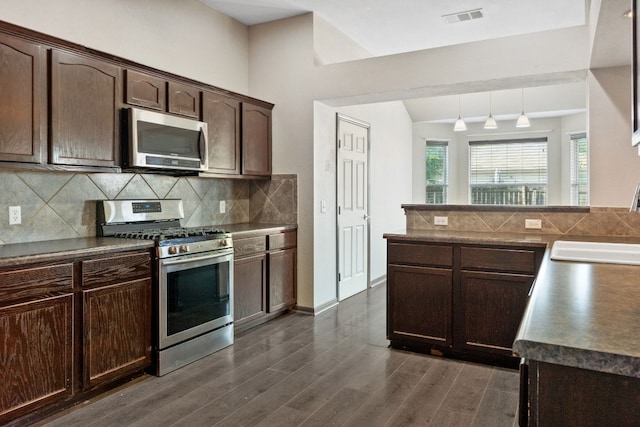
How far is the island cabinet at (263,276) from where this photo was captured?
151 inches

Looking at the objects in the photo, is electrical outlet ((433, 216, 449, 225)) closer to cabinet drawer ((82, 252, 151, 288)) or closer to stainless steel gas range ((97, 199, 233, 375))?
stainless steel gas range ((97, 199, 233, 375))

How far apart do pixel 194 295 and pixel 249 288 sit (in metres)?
0.74

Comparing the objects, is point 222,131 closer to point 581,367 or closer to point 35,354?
point 35,354

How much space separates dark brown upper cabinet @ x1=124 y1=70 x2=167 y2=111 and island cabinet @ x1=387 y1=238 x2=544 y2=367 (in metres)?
2.09

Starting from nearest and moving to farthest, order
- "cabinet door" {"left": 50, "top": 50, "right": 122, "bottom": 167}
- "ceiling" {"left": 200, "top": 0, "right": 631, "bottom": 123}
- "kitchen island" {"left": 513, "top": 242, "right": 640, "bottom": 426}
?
"kitchen island" {"left": 513, "top": 242, "right": 640, "bottom": 426}
"cabinet door" {"left": 50, "top": 50, "right": 122, "bottom": 167}
"ceiling" {"left": 200, "top": 0, "right": 631, "bottom": 123}

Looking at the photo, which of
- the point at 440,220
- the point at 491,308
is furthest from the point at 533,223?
the point at 491,308

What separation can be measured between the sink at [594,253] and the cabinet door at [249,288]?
7.96 feet

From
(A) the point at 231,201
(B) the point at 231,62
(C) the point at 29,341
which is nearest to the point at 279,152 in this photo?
(A) the point at 231,201

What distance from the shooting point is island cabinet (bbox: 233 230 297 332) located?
3830 millimetres

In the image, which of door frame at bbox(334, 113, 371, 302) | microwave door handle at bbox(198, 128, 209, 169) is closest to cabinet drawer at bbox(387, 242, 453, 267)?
door frame at bbox(334, 113, 371, 302)

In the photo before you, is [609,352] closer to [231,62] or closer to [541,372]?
[541,372]

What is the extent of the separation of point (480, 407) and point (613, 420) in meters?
1.94

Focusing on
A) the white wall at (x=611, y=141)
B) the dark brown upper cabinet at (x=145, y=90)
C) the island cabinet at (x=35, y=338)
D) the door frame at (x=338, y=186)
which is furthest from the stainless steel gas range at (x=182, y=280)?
the white wall at (x=611, y=141)

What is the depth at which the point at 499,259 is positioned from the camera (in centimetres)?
309
